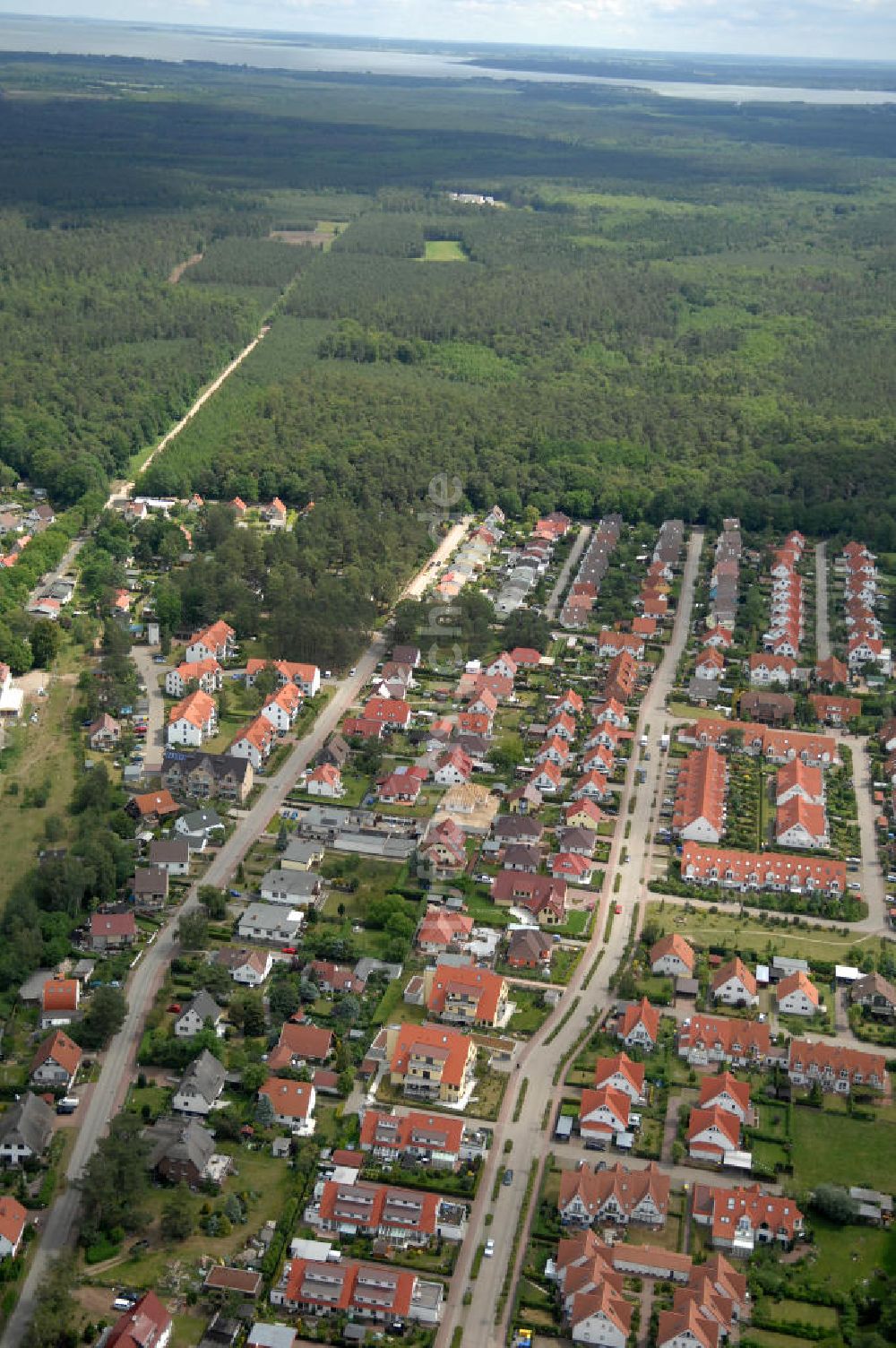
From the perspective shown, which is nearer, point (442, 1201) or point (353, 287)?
point (442, 1201)

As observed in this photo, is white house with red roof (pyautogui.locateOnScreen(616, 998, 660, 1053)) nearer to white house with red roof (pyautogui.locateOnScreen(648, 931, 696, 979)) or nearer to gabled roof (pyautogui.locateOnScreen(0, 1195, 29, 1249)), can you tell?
white house with red roof (pyautogui.locateOnScreen(648, 931, 696, 979))

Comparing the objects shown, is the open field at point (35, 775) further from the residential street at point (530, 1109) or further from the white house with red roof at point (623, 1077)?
the white house with red roof at point (623, 1077)

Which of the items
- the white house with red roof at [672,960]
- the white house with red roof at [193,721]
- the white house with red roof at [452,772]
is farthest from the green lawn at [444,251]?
the white house with red roof at [672,960]

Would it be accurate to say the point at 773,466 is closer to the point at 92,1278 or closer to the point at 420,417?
the point at 420,417

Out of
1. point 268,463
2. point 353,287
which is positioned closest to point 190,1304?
point 268,463

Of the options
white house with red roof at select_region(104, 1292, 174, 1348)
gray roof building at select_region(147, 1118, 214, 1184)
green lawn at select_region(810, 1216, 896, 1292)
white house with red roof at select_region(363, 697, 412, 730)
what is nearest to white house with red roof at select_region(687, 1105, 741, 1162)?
green lawn at select_region(810, 1216, 896, 1292)

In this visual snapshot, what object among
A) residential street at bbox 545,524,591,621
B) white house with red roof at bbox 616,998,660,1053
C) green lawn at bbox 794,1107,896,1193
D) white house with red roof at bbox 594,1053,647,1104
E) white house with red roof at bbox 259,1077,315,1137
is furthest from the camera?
residential street at bbox 545,524,591,621
